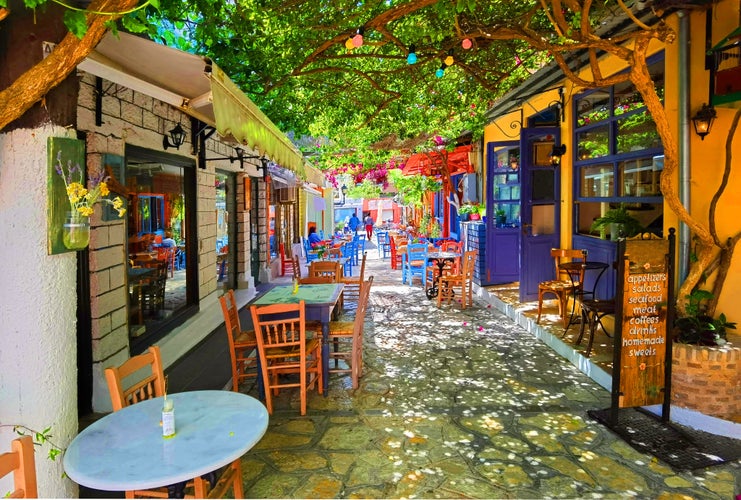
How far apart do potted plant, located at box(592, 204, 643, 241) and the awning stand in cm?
414

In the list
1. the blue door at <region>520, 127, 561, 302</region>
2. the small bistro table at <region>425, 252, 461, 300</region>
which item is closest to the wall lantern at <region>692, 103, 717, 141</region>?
the blue door at <region>520, 127, 561, 302</region>

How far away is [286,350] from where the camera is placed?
471cm

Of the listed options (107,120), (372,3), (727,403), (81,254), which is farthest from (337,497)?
(372,3)

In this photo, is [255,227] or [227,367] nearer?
[227,367]

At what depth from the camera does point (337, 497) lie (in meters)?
3.12

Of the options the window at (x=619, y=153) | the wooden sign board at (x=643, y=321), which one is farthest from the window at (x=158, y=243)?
the window at (x=619, y=153)

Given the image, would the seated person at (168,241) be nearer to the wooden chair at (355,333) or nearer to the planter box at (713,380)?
the wooden chair at (355,333)

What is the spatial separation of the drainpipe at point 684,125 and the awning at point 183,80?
3762 mm

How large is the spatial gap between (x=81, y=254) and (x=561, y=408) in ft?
14.3

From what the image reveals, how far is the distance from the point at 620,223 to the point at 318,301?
3.83m

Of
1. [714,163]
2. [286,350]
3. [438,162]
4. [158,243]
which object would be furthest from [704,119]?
[438,162]

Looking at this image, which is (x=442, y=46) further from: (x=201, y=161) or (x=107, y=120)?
(x=107, y=120)

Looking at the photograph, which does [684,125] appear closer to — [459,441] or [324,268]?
[459,441]

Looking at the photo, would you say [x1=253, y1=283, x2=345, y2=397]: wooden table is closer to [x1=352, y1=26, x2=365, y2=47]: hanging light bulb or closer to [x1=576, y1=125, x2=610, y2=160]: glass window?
[x1=352, y1=26, x2=365, y2=47]: hanging light bulb
